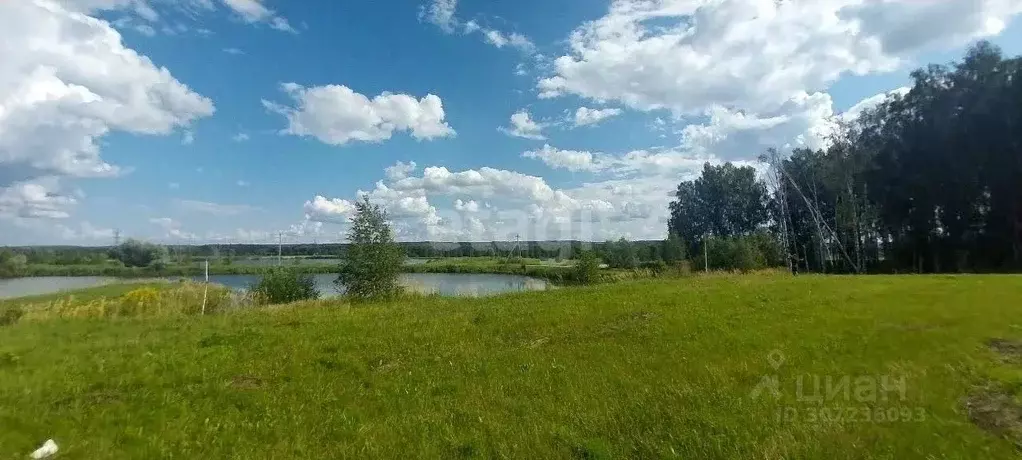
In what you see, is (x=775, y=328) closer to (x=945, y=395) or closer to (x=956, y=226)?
(x=945, y=395)

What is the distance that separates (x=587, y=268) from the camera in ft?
133

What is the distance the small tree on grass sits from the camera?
85.4ft

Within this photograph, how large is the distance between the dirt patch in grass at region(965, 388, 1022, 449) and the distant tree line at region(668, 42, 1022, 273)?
3344 centimetres

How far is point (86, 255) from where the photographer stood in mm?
88125

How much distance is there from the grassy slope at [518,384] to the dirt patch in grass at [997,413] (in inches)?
6.9

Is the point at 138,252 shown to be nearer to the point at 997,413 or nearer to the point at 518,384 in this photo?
the point at 518,384

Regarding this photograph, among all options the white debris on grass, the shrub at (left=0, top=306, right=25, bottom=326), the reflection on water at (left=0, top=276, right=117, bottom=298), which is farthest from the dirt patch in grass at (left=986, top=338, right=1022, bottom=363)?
the reflection on water at (left=0, top=276, right=117, bottom=298)

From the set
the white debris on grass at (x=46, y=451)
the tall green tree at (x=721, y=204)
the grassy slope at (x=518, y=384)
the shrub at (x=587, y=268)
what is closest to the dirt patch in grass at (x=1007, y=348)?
the grassy slope at (x=518, y=384)

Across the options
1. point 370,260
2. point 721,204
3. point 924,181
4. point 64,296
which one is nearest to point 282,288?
point 370,260

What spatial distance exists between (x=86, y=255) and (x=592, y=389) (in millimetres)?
104129

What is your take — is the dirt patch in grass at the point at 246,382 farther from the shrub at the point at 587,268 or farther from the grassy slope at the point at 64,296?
the shrub at the point at 587,268

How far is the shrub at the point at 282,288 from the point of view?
96.5ft

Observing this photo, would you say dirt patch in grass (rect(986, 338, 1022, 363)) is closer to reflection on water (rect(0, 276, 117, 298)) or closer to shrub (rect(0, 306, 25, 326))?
shrub (rect(0, 306, 25, 326))

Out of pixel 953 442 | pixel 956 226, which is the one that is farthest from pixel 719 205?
pixel 953 442
